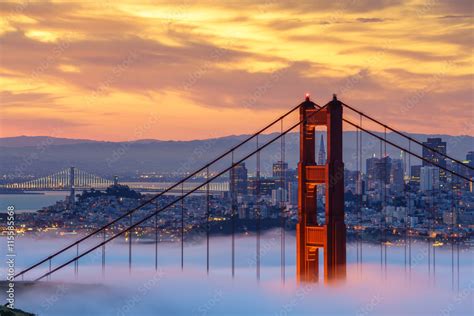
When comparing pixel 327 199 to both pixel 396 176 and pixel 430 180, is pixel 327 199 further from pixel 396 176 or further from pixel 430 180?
pixel 396 176

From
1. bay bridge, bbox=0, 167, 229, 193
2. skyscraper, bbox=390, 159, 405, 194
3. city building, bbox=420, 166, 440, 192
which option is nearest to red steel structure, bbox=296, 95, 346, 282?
city building, bbox=420, 166, 440, 192

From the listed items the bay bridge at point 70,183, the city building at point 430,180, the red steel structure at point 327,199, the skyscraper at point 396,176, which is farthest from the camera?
the bay bridge at point 70,183

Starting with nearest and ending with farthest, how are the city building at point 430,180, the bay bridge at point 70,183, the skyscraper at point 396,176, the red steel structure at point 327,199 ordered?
the red steel structure at point 327,199 < the city building at point 430,180 < the skyscraper at point 396,176 < the bay bridge at point 70,183

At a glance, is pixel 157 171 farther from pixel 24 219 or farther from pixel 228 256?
pixel 228 256

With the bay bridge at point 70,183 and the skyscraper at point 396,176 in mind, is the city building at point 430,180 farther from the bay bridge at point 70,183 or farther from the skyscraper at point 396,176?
the bay bridge at point 70,183

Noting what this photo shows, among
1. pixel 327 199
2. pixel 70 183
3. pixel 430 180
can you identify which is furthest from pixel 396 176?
pixel 327 199

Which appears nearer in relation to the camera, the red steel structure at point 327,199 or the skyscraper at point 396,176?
the red steel structure at point 327,199

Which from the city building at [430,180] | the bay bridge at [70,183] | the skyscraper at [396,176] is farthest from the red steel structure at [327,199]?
the bay bridge at [70,183]

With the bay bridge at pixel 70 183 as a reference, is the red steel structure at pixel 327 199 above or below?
below
